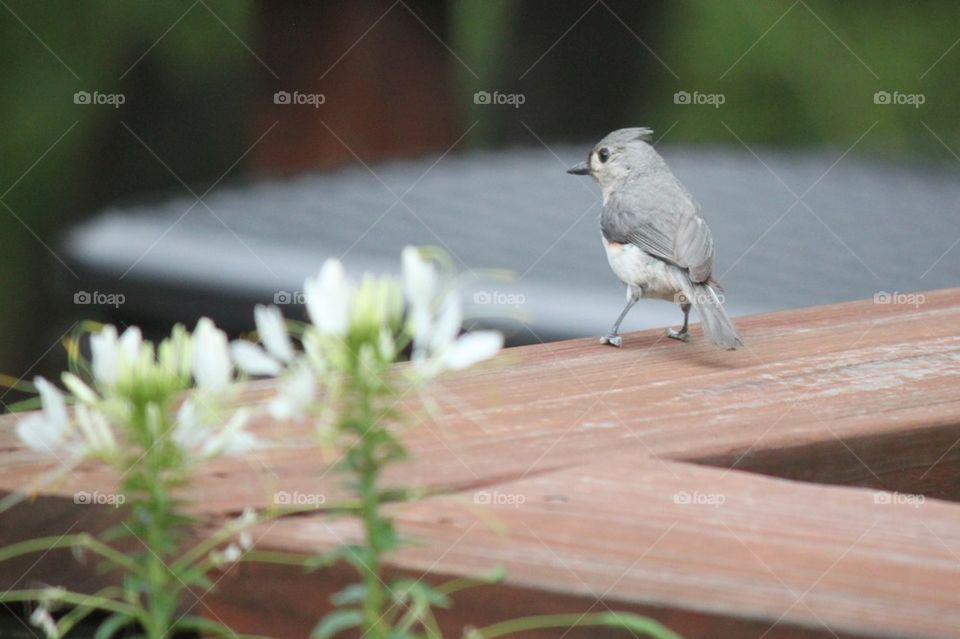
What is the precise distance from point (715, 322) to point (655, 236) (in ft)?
2.60

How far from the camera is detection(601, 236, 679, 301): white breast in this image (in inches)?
108

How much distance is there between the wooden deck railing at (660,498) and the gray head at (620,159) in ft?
4.32

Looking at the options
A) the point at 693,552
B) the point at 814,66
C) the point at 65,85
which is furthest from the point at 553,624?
the point at 65,85

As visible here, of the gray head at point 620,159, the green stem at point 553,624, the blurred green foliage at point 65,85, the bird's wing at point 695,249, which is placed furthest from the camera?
the blurred green foliage at point 65,85

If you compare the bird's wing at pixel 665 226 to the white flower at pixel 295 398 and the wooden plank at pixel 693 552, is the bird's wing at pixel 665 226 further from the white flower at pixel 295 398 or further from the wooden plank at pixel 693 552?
the white flower at pixel 295 398

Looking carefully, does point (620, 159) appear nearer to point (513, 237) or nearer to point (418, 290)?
point (513, 237)

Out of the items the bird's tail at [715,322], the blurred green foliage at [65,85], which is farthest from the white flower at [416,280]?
the blurred green foliage at [65,85]

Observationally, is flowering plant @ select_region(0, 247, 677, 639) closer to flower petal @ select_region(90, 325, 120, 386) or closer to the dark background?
flower petal @ select_region(90, 325, 120, 386)

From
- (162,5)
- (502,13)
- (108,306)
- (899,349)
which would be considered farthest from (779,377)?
(162,5)

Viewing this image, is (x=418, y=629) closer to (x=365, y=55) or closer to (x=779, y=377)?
(x=779, y=377)

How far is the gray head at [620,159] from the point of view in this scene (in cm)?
299

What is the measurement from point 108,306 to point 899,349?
170cm

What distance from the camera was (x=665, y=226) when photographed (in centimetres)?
275

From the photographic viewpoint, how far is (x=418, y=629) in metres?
1.03
